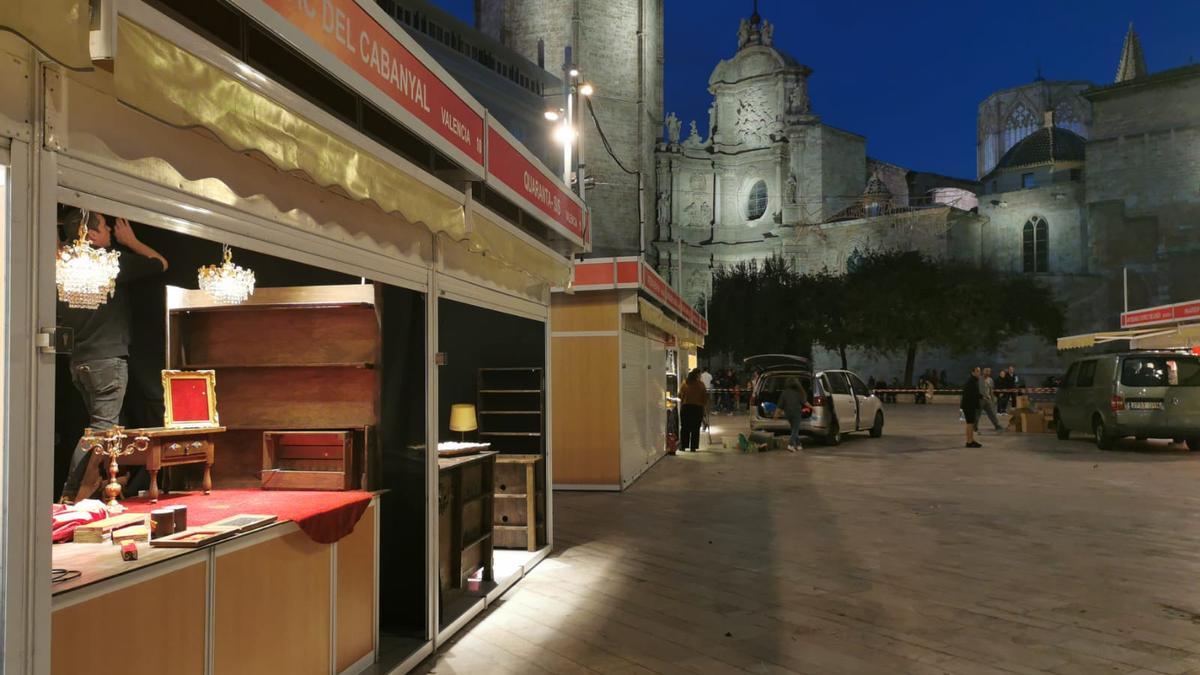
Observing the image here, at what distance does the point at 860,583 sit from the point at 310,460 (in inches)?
166

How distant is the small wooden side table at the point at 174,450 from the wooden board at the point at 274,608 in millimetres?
1069

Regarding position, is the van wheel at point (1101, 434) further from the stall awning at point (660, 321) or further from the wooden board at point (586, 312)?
the wooden board at point (586, 312)

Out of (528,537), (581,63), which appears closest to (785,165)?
(581,63)

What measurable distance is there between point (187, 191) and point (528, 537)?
495 cm

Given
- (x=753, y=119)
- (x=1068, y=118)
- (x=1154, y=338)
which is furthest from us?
(x=1068, y=118)

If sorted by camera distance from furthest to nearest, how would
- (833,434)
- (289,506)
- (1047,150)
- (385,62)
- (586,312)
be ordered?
(1047,150) → (833,434) → (586,312) → (289,506) → (385,62)

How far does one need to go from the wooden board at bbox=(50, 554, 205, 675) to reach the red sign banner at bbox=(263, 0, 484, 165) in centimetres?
206

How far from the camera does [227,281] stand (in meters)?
4.61

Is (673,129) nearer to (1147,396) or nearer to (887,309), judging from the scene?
(887,309)

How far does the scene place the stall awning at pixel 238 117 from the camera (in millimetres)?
2219

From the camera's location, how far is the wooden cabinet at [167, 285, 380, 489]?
481 centimetres

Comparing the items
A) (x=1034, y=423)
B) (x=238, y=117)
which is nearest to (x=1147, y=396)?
(x=1034, y=423)

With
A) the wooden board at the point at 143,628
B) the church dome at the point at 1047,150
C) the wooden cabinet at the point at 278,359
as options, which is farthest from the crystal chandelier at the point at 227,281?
the church dome at the point at 1047,150

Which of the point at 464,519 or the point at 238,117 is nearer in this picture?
the point at 238,117
